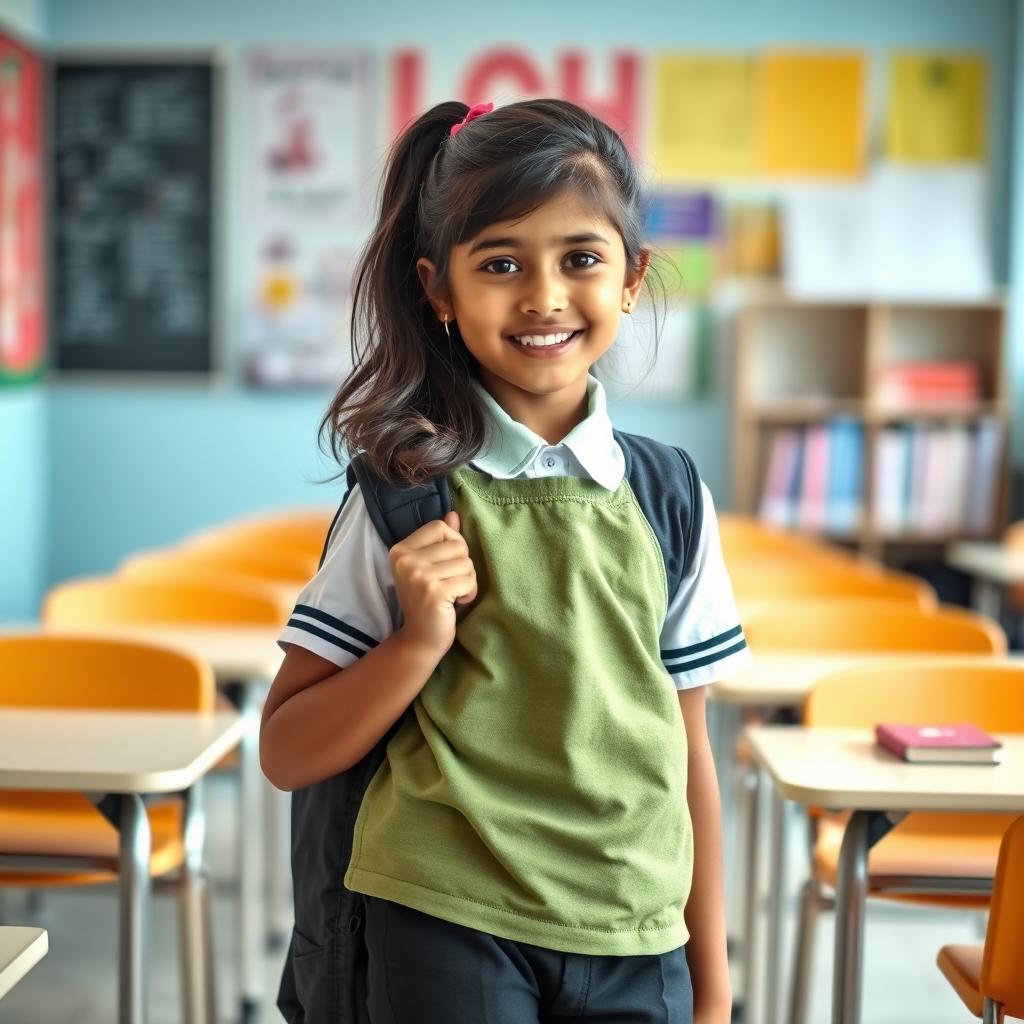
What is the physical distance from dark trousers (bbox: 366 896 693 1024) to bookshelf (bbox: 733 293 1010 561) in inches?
179

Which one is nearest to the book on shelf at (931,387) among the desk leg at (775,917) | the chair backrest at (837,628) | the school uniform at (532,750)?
the chair backrest at (837,628)

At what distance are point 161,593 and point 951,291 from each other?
12.1 feet

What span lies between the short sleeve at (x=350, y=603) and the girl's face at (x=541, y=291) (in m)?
0.18

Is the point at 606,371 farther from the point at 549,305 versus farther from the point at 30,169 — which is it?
the point at 30,169

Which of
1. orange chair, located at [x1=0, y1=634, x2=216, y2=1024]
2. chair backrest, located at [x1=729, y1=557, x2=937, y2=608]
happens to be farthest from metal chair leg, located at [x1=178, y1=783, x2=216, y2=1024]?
chair backrest, located at [x1=729, y1=557, x2=937, y2=608]

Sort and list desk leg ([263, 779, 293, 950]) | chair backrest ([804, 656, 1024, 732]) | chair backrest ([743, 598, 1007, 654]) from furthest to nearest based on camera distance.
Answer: desk leg ([263, 779, 293, 950])
chair backrest ([743, 598, 1007, 654])
chair backrest ([804, 656, 1024, 732])

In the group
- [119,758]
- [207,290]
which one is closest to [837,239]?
[207,290]

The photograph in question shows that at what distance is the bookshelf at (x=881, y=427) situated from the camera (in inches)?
219

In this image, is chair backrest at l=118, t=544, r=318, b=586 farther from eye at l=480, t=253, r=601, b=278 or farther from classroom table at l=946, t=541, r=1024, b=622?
eye at l=480, t=253, r=601, b=278

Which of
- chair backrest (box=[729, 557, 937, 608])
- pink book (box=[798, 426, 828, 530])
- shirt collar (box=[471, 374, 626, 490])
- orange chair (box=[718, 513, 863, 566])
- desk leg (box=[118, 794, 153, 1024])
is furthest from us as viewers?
pink book (box=[798, 426, 828, 530])

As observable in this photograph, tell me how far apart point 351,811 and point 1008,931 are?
0.76 m

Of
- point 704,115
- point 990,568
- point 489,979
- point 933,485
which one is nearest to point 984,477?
point 933,485

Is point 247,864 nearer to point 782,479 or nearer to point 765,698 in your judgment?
point 765,698

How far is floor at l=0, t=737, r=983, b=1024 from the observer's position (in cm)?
265
